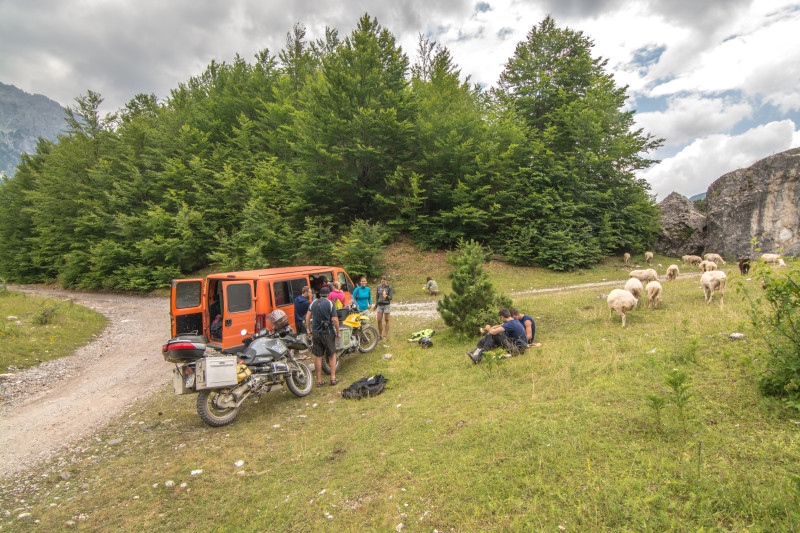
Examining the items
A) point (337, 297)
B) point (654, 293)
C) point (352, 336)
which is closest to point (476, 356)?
point (352, 336)

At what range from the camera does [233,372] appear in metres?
6.04

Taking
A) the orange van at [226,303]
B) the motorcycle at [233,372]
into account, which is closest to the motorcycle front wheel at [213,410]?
the motorcycle at [233,372]

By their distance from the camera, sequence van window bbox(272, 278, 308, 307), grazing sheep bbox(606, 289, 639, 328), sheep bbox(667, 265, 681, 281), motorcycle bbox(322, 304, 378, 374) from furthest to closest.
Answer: sheep bbox(667, 265, 681, 281)
van window bbox(272, 278, 308, 307)
grazing sheep bbox(606, 289, 639, 328)
motorcycle bbox(322, 304, 378, 374)

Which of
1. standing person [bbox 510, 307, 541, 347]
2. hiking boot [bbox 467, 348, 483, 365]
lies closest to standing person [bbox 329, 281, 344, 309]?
hiking boot [bbox 467, 348, 483, 365]

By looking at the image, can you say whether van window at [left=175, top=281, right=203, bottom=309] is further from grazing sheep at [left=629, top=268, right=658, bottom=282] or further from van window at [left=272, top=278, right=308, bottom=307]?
grazing sheep at [left=629, top=268, right=658, bottom=282]

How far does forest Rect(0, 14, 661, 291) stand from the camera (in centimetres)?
2391

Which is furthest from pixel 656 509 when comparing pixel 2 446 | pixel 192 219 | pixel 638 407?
pixel 192 219

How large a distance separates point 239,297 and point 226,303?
334 millimetres

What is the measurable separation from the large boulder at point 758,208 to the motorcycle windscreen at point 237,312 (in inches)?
1119

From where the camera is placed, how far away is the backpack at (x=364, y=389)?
22.9 ft

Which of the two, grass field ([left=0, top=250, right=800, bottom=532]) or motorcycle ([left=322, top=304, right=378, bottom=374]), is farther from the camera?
motorcycle ([left=322, top=304, right=378, bottom=374])

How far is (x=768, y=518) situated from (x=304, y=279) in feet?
31.2

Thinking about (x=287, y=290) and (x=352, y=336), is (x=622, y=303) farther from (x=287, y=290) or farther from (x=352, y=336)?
(x=287, y=290)

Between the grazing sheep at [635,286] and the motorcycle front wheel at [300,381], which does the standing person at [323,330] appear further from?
the grazing sheep at [635,286]
